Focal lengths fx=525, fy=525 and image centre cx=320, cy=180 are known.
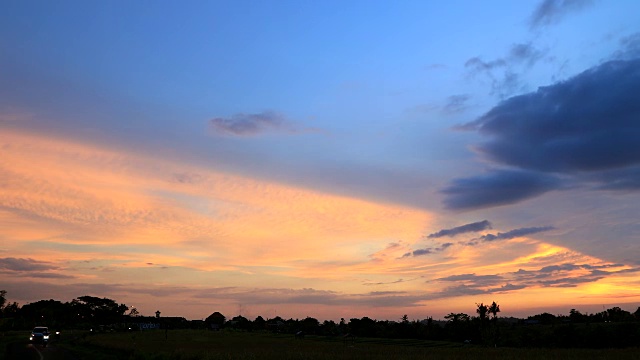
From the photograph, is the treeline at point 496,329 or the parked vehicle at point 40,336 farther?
the treeline at point 496,329

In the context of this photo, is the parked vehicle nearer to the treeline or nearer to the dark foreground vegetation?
the dark foreground vegetation

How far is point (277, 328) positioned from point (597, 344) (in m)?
106

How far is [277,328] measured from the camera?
175 m

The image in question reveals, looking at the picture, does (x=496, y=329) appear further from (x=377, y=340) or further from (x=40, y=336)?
(x=40, y=336)

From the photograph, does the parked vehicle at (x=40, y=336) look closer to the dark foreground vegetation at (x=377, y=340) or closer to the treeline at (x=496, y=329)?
the dark foreground vegetation at (x=377, y=340)

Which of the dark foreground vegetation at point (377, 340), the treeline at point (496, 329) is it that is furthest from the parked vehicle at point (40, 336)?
the treeline at point (496, 329)

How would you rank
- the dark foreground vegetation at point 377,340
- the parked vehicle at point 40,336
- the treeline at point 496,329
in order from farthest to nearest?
the treeline at point 496,329 → the parked vehicle at point 40,336 → the dark foreground vegetation at point 377,340

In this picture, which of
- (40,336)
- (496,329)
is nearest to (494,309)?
(496,329)

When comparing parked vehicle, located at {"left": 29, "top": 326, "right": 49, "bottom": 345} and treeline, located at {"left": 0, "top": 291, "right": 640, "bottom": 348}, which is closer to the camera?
parked vehicle, located at {"left": 29, "top": 326, "right": 49, "bottom": 345}

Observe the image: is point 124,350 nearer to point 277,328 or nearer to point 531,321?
point 277,328

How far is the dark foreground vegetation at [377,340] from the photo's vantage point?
55.7m

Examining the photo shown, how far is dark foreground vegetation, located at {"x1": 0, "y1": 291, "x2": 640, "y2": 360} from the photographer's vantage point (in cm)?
5566

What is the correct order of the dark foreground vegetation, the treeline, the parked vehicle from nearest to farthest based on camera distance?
the dark foreground vegetation
the parked vehicle
the treeline

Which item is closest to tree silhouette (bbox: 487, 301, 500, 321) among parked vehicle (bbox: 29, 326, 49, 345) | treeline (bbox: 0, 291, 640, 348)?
treeline (bbox: 0, 291, 640, 348)
